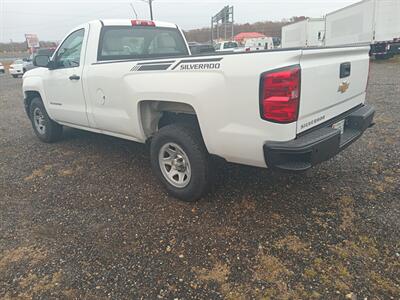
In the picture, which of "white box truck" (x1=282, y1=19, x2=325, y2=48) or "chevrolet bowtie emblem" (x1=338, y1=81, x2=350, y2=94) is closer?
"chevrolet bowtie emblem" (x1=338, y1=81, x2=350, y2=94)

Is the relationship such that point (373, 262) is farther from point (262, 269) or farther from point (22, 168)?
point (22, 168)

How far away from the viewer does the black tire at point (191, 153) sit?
3.06 metres

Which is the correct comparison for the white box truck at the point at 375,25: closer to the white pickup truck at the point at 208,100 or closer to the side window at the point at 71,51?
the white pickup truck at the point at 208,100

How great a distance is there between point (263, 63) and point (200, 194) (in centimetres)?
148

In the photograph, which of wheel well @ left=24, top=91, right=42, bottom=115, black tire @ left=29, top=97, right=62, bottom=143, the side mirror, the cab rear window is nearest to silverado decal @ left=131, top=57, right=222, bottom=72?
the cab rear window

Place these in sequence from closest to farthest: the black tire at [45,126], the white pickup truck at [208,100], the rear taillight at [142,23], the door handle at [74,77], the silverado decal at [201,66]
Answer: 1. the white pickup truck at [208,100]
2. the silverado decal at [201,66]
3. the door handle at [74,77]
4. the rear taillight at [142,23]
5. the black tire at [45,126]

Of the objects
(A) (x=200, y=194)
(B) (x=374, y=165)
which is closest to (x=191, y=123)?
(A) (x=200, y=194)

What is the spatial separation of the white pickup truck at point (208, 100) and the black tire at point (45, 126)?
38.7 inches

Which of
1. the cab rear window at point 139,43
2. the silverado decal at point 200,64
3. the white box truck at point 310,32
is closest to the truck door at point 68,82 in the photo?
the cab rear window at point 139,43

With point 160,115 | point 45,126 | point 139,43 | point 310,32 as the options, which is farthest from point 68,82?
point 310,32

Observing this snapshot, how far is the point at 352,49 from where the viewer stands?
10.1 ft

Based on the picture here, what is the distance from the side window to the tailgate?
10.4ft

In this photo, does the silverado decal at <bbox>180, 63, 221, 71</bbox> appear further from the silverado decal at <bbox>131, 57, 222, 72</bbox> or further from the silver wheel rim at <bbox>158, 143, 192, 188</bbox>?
the silver wheel rim at <bbox>158, 143, 192, 188</bbox>

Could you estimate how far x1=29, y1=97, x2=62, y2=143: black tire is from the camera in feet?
18.1
